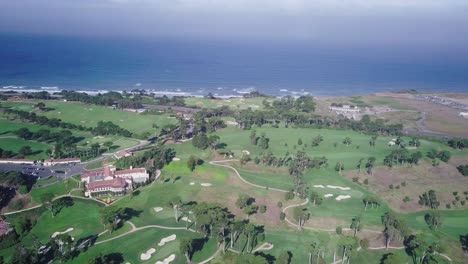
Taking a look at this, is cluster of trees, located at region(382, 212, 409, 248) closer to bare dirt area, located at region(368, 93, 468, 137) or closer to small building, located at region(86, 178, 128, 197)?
small building, located at region(86, 178, 128, 197)

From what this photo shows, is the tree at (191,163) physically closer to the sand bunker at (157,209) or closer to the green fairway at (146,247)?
the sand bunker at (157,209)

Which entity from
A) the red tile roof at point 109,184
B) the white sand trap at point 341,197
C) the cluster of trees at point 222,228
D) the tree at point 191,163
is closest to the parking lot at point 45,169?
the red tile roof at point 109,184

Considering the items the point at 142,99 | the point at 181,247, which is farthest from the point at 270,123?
the point at 181,247

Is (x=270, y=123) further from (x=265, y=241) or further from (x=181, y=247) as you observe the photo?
(x=181, y=247)

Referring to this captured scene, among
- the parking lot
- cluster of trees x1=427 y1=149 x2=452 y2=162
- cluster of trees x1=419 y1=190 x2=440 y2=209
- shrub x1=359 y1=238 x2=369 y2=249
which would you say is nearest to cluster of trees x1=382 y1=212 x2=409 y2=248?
shrub x1=359 y1=238 x2=369 y2=249

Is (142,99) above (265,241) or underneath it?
above

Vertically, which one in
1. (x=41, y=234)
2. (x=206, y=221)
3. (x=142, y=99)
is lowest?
(x=41, y=234)

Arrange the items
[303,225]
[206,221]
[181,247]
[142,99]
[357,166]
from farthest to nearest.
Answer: [142,99] < [357,166] < [303,225] < [206,221] < [181,247]

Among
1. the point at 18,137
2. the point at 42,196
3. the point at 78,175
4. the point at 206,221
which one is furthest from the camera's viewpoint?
the point at 18,137
